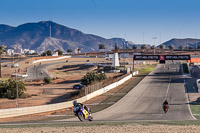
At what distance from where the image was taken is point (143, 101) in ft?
161

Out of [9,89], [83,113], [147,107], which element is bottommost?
[147,107]

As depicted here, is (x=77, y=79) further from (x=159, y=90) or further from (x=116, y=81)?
(x=159, y=90)

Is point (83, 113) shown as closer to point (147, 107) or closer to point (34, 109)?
point (34, 109)

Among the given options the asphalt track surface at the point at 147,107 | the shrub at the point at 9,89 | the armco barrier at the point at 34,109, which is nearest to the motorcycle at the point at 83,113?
the asphalt track surface at the point at 147,107

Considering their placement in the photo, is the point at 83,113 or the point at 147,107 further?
the point at 147,107

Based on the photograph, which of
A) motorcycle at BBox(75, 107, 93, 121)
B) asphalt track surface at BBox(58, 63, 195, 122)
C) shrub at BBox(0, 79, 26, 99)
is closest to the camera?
motorcycle at BBox(75, 107, 93, 121)

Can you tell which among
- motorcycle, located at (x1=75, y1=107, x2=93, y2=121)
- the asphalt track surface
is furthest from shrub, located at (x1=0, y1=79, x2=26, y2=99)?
motorcycle, located at (x1=75, y1=107, x2=93, y2=121)

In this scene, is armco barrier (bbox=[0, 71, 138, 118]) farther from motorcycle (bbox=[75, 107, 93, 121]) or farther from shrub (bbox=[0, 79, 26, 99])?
motorcycle (bbox=[75, 107, 93, 121])

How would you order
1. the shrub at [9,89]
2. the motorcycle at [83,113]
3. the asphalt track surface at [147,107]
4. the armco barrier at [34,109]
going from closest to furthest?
the motorcycle at [83,113] < the asphalt track surface at [147,107] < the armco barrier at [34,109] < the shrub at [9,89]

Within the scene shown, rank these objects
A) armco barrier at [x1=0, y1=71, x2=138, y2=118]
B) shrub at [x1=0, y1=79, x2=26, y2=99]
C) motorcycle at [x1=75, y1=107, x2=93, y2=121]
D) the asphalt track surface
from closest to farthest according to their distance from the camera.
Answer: motorcycle at [x1=75, y1=107, x2=93, y2=121]
the asphalt track surface
armco barrier at [x1=0, y1=71, x2=138, y2=118]
shrub at [x1=0, y1=79, x2=26, y2=99]

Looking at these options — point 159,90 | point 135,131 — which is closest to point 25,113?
point 135,131

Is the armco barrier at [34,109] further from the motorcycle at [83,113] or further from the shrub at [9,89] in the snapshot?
the motorcycle at [83,113]

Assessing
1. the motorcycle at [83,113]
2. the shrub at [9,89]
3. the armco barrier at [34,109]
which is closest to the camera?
the motorcycle at [83,113]

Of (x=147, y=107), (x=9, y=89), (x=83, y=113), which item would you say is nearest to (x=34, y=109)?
(x=147, y=107)
